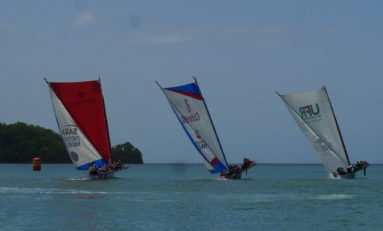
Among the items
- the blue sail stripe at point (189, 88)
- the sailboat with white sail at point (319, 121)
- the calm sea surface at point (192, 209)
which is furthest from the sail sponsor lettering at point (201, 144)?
the sailboat with white sail at point (319, 121)

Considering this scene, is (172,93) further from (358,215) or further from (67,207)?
(358,215)

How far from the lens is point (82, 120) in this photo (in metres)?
78.1

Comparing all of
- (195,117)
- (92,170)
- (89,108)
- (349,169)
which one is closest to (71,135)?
(89,108)

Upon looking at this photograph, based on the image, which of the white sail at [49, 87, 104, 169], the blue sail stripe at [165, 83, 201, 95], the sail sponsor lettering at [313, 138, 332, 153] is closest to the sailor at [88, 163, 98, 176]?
the white sail at [49, 87, 104, 169]

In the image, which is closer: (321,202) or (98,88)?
(321,202)

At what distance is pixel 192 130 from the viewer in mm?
76062

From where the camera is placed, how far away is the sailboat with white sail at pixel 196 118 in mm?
75812

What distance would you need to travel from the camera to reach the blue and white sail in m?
75.8

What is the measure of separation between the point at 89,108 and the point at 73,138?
10.7ft


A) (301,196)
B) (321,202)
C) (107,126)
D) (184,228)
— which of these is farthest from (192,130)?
(184,228)

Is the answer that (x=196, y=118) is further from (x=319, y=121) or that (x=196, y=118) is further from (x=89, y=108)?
(x=319, y=121)

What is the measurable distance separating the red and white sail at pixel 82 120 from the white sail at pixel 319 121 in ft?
59.0

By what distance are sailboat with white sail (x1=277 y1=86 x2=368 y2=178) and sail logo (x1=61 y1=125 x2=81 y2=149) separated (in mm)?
20235

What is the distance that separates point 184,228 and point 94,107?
129 feet
